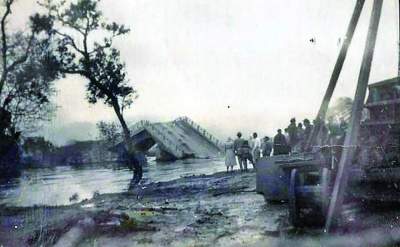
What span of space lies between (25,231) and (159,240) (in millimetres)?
3143

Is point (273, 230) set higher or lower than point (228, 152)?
lower

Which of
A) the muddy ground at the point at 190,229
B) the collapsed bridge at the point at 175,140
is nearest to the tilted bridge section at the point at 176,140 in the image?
the collapsed bridge at the point at 175,140

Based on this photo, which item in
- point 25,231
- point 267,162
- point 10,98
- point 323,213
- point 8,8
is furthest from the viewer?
point 10,98

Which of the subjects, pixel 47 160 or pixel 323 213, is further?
pixel 47 160

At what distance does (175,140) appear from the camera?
169ft

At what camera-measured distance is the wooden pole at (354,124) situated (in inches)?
215

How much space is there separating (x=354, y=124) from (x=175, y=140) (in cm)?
4622

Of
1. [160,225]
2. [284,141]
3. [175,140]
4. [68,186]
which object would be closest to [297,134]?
[284,141]

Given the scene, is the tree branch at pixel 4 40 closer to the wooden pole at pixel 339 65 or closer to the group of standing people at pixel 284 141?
the group of standing people at pixel 284 141

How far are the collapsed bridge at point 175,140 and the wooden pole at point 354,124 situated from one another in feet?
138

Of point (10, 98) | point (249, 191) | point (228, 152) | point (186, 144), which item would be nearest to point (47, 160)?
point (186, 144)

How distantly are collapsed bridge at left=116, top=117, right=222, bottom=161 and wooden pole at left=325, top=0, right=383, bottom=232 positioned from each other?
41.9 meters

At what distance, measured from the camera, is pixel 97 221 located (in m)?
7.03

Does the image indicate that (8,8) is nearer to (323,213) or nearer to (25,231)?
(25,231)
